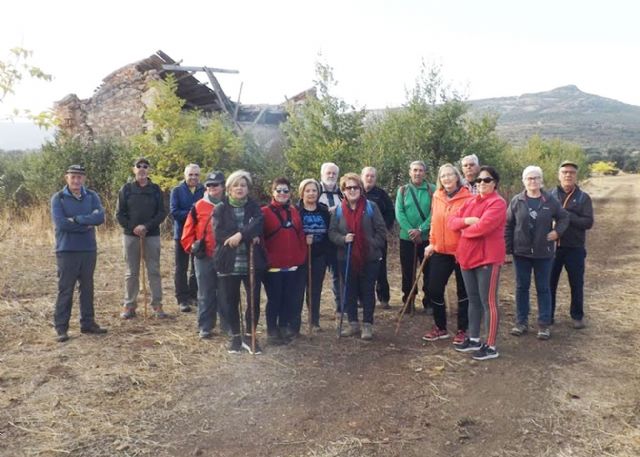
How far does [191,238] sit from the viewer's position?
19.4 feet

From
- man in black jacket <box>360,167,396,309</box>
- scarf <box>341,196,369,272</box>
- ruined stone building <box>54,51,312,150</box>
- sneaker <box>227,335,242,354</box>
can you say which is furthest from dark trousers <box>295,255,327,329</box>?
ruined stone building <box>54,51,312,150</box>

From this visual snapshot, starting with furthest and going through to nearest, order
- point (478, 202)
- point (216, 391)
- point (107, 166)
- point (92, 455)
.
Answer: point (107, 166)
point (478, 202)
point (216, 391)
point (92, 455)

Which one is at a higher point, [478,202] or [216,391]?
[478,202]

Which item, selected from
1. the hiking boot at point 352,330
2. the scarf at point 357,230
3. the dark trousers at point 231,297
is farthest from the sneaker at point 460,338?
the dark trousers at point 231,297

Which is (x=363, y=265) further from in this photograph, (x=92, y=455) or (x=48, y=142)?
(x=48, y=142)

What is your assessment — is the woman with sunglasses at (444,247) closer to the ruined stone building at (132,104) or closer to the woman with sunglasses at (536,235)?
the woman with sunglasses at (536,235)

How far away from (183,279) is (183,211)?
2.88ft

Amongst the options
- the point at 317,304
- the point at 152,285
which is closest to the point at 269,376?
the point at 317,304

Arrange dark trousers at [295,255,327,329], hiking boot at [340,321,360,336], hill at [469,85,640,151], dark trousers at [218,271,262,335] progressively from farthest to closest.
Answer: hill at [469,85,640,151], dark trousers at [295,255,327,329], hiking boot at [340,321,360,336], dark trousers at [218,271,262,335]

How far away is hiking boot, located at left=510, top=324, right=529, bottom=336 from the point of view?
20.3 feet

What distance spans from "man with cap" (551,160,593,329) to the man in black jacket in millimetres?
1942

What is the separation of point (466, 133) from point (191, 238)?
8740mm

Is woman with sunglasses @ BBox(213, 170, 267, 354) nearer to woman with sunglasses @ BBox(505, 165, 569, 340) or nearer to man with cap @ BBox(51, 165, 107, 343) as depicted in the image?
man with cap @ BBox(51, 165, 107, 343)

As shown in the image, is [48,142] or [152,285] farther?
[48,142]
